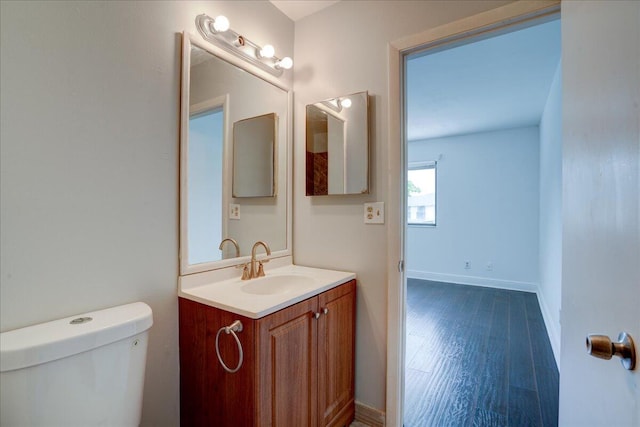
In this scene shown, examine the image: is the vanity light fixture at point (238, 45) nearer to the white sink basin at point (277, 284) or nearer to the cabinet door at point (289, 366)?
the white sink basin at point (277, 284)

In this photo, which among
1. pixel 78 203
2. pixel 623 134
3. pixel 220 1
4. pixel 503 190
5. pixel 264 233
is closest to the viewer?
pixel 623 134

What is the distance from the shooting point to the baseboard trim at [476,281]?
427cm

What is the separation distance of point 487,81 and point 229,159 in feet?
8.43

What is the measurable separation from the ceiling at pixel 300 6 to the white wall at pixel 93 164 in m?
0.55

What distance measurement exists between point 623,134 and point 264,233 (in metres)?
1.55

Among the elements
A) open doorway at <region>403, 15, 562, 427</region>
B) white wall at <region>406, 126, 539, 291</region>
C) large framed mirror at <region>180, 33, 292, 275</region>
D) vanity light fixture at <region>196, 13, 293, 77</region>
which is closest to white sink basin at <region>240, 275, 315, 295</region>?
large framed mirror at <region>180, 33, 292, 275</region>

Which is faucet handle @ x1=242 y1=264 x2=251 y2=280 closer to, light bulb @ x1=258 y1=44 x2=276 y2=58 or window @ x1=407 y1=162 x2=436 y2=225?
light bulb @ x1=258 y1=44 x2=276 y2=58

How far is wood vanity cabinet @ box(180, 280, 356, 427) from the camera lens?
3.57 feet

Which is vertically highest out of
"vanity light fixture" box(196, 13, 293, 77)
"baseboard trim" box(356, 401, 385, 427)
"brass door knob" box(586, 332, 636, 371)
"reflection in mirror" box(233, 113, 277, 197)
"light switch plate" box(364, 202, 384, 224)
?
"vanity light fixture" box(196, 13, 293, 77)

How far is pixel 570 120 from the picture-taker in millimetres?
919

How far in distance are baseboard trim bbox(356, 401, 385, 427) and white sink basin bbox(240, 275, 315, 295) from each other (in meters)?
0.75

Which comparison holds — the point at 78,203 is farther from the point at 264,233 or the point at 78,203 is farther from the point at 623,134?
the point at 623,134

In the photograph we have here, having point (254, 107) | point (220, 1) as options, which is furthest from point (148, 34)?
point (254, 107)

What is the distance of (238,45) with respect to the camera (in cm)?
155
